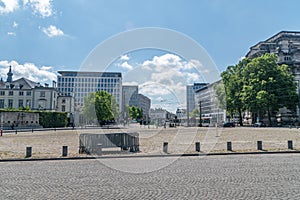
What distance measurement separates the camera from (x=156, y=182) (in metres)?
A: 9.32

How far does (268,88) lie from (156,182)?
57.3m

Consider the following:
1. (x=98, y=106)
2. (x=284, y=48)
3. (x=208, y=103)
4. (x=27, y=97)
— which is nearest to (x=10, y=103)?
(x=27, y=97)

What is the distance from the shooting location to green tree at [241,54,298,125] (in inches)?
2292

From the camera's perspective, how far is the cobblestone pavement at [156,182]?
25.3 feet

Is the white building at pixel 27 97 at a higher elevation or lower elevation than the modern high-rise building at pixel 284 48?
lower

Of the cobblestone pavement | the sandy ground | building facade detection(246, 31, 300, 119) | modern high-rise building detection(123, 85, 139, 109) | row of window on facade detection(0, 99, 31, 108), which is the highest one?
building facade detection(246, 31, 300, 119)

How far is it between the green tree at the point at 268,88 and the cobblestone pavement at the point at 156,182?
48977 millimetres

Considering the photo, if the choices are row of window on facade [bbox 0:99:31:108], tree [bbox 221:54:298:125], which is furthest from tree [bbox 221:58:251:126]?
row of window on facade [bbox 0:99:31:108]

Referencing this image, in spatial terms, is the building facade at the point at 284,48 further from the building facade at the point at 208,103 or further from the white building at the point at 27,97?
the white building at the point at 27,97

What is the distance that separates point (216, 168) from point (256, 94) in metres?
52.4

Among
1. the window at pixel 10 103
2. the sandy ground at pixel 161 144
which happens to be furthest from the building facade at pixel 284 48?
the window at pixel 10 103

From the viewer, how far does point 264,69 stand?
62531 mm

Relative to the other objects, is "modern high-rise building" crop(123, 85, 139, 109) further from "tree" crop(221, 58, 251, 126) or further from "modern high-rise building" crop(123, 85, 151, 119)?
"tree" crop(221, 58, 251, 126)

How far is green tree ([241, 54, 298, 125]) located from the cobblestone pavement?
4898 cm
